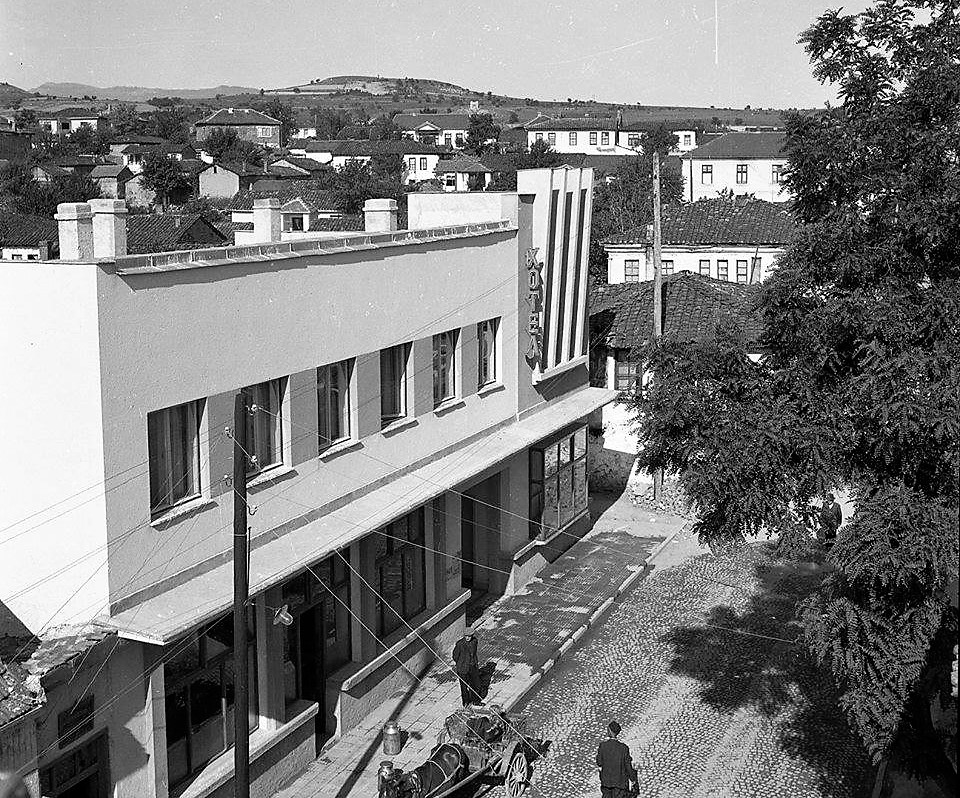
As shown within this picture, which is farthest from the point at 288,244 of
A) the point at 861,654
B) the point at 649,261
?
the point at 649,261

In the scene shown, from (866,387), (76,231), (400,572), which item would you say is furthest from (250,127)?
(866,387)

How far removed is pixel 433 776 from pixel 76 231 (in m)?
7.91

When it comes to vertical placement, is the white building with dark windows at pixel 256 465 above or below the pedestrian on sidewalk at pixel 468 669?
above

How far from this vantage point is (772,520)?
42.8 ft

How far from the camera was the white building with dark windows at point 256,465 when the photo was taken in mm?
13508

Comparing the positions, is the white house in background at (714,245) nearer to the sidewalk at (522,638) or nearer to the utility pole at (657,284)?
the utility pole at (657,284)

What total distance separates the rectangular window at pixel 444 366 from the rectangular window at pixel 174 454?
21.5 feet

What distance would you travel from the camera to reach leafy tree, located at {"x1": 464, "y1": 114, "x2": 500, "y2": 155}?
127 m

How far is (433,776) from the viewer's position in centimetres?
1541

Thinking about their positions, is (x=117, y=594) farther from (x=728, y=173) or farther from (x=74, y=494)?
(x=728, y=173)

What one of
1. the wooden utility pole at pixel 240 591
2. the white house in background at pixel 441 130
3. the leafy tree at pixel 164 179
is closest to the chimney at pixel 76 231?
the wooden utility pole at pixel 240 591

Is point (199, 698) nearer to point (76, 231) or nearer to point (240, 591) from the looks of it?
point (240, 591)

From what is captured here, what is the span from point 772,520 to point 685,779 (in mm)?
5554

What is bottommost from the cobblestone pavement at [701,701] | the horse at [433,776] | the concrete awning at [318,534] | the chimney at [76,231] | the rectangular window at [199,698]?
the cobblestone pavement at [701,701]
